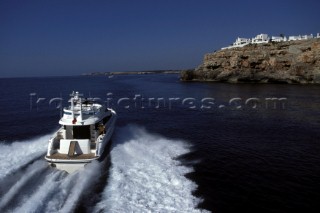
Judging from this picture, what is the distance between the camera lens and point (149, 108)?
48.6 meters

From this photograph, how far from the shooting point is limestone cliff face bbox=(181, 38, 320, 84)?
89613 mm

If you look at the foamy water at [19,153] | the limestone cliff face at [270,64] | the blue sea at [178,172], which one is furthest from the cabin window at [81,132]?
the limestone cliff face at [270,64]

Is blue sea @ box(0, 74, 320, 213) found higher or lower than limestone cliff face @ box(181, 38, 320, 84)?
lower

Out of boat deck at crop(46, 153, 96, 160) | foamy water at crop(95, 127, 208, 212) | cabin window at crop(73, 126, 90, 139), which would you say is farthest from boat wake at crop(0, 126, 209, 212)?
cabin window at crop(73, 126, 90, 139)

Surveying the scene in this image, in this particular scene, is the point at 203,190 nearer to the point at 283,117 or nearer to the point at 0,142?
the point at 0,142

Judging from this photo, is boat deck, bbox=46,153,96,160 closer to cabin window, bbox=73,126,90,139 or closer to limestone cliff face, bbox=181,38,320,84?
cabin window, bbox=73,126,90,139

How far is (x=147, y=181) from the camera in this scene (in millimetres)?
16688

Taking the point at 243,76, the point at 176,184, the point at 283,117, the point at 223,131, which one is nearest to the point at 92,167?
the point at 176,184

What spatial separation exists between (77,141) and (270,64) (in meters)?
92.9

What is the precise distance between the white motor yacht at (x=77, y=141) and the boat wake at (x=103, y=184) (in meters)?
0.66

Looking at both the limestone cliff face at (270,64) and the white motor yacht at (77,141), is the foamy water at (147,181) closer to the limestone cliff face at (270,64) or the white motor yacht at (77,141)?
the white motor yacht at (77,141)

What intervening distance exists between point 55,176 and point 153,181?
19.5ft

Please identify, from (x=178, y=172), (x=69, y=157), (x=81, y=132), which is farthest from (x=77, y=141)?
(x=178, y=172)

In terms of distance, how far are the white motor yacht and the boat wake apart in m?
0.66
